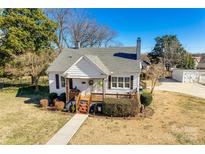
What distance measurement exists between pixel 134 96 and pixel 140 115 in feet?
5.15

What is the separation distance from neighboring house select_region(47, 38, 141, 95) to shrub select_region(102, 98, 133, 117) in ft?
→ 4.42

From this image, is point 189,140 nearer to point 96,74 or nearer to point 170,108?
point 170,108

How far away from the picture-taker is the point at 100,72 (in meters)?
12.1

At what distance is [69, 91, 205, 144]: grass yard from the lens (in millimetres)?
7695

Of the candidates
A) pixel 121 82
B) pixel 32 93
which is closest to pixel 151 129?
pixel 121 82

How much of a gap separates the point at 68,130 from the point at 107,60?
27.4 ft

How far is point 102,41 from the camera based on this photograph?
38188mm

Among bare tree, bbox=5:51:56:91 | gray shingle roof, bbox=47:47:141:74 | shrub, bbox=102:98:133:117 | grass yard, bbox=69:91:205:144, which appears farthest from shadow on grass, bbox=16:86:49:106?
grass yard, bbox=69:91:205:144

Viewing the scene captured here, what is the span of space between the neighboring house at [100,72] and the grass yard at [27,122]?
2677 mm

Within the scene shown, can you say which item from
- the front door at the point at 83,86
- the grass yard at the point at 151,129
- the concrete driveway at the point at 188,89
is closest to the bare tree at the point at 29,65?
the front door at the point at 83,86

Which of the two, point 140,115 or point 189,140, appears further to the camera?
point 140,115

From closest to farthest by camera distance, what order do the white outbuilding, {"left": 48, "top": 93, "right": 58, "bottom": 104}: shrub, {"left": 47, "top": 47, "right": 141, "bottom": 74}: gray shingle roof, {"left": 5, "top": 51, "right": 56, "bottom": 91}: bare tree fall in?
{"left": 47, "top": 47, "right": 141, "bottom": 74}: gray shingle roof < {"left": 48, "top": 93, "right": 58, "bottom": 104}: shrub < {"left": 5, "top": 51, "right": 56, "bottom": 91}: bare tree < the white outbuilding

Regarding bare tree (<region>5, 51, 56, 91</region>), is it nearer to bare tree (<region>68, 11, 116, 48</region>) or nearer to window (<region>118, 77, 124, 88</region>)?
window (<region>118, 77, 124, 88</region>)
